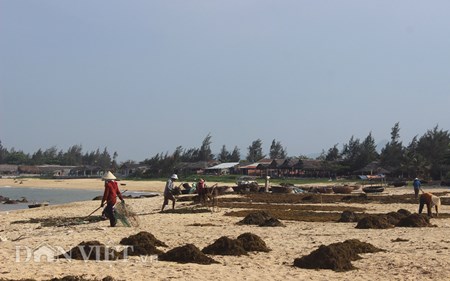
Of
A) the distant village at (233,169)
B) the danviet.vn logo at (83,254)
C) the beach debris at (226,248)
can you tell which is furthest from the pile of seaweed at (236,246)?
the distant village at (233,169)

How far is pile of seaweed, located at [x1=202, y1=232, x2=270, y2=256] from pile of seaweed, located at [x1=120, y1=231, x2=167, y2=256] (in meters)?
1.22

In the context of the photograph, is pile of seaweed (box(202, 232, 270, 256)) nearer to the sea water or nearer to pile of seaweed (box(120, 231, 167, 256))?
pile of seaweed (box(120, 231, 167, 256))

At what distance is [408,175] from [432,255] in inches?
2654

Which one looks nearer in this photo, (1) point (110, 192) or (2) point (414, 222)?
(1) point (110, 192)

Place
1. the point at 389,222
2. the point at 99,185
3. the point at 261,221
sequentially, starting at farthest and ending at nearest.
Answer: the point at 99,185, the point at 261,221, the point at 389,222

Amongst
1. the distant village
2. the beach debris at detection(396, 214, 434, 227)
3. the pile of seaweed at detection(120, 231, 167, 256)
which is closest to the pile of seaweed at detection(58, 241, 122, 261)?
the pile of seaweed at detection(120, 231, 167, 256)

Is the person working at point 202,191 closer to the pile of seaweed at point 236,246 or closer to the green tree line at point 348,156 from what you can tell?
the pile of seaweed at point 236,246

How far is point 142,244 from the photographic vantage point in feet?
41.6

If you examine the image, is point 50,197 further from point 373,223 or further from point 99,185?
point 373,223

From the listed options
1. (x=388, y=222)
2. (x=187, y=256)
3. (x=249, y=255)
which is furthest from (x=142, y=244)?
(x=388, y=222)

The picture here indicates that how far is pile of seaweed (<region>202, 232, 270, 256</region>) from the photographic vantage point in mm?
12336

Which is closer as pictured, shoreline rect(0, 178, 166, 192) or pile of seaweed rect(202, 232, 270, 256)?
pile of seaweed rect(202, 232, 270, 256)

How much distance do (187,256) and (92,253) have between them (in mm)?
2119

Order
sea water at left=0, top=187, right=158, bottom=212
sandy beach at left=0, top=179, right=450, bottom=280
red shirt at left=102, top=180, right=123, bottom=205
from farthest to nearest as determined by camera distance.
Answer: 1. sea water at left=0, top=187, right=158, bottom=212
2. red shirt at left=102, top=180, right=123, bottom=205
3. sandy beach at left=0, top=179, right=450, bottom=280
